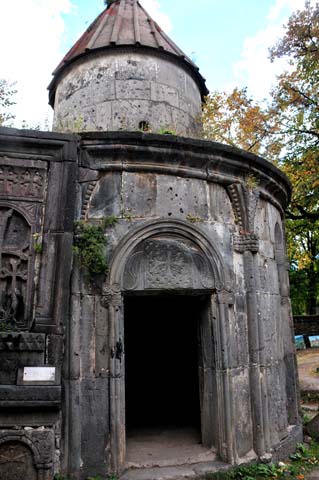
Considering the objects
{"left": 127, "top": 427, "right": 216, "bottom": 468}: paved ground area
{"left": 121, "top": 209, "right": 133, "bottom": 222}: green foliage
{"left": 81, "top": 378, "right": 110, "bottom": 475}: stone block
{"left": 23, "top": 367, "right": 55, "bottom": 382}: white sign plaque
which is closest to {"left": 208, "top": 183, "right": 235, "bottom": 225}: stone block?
{"left": 121, "top": 209, "right": 133, "bottom": 222}: green foliage

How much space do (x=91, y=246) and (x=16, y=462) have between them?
2.24 metres

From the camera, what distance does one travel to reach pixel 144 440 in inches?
224

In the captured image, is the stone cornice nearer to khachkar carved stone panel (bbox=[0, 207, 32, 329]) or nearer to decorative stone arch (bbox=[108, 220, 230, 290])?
decorative stone arch (bbox=[108, 220, 230, 290])

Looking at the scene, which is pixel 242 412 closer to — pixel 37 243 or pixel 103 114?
pixel 37 243

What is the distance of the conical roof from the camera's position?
7410 mm

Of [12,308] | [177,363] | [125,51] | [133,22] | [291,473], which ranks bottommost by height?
[291,473]

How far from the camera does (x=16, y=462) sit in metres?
3.89

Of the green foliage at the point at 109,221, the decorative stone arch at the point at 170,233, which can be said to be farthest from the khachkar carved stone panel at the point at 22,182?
the decorative stone arch at the point at 170,233

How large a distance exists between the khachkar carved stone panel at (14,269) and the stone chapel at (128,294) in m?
0.01

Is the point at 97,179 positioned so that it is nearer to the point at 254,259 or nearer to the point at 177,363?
the point at 254,259

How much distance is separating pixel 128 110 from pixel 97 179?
252 centimetres

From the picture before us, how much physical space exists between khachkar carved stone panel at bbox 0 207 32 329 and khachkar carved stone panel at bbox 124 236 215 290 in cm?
114

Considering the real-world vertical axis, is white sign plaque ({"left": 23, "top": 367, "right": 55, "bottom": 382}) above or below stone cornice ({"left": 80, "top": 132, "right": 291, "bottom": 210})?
below

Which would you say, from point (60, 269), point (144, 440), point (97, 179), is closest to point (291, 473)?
point (144, 440)
